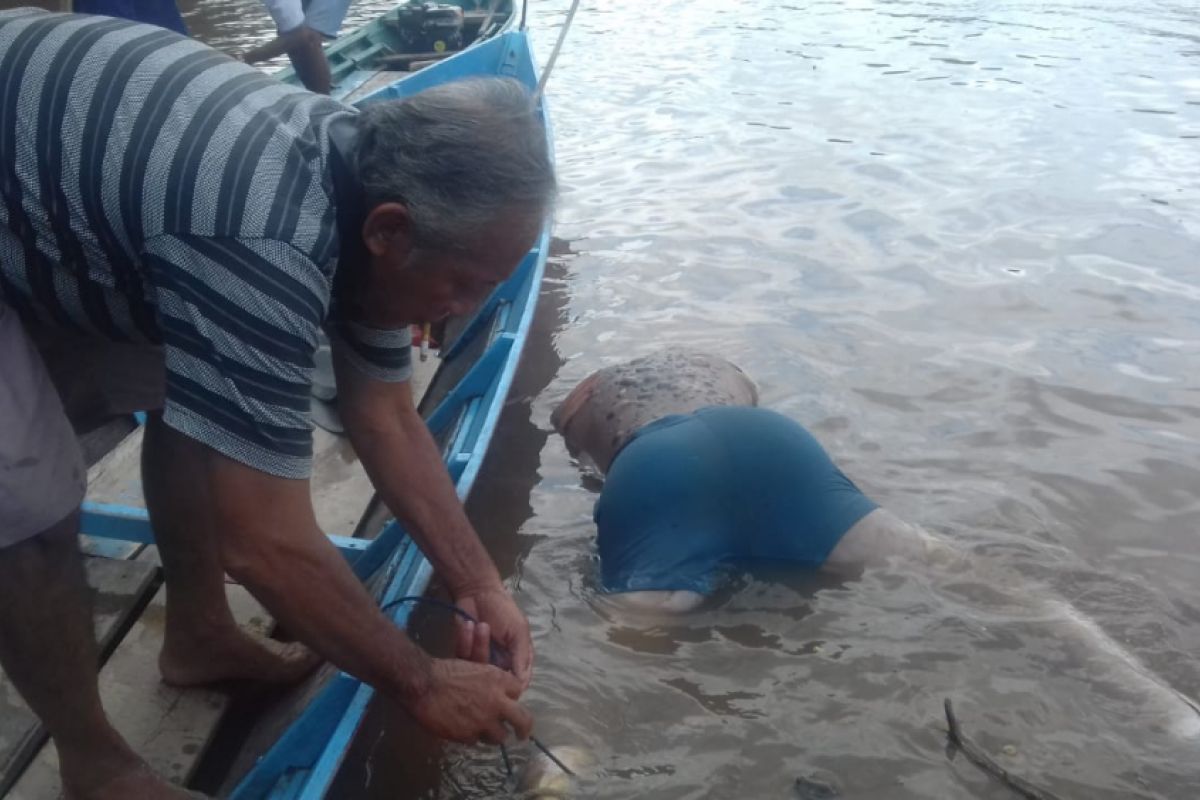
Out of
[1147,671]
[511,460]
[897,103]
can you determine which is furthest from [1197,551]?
[897,103]

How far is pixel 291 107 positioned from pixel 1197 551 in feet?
10.9

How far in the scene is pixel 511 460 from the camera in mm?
4430

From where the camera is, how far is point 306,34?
6.37 meters

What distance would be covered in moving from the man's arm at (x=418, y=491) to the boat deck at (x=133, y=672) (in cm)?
67

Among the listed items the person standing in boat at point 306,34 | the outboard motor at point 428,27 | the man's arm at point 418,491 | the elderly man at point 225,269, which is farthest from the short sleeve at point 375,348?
the outboard motor at point 428,27

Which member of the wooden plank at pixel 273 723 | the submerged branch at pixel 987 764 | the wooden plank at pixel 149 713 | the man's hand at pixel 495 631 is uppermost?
the man's hand at pixel 495 631

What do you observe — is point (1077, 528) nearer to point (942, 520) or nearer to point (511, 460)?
point (942, 520)

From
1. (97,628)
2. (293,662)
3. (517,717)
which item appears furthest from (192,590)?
(517,717)

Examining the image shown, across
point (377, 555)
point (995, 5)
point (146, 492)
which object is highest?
point (146, 492)

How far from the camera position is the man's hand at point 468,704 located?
1.91 meters

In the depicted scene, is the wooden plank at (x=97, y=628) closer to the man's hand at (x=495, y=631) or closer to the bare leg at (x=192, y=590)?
the bare leg at (x=192, y=590)

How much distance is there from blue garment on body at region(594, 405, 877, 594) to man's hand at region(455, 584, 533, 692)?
0.73m

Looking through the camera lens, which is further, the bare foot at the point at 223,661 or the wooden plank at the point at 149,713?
the bare foot at the point at 223,661

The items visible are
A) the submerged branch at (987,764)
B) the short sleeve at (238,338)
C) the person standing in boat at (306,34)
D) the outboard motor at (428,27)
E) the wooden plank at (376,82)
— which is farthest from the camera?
the outboard motor at (428,27)
